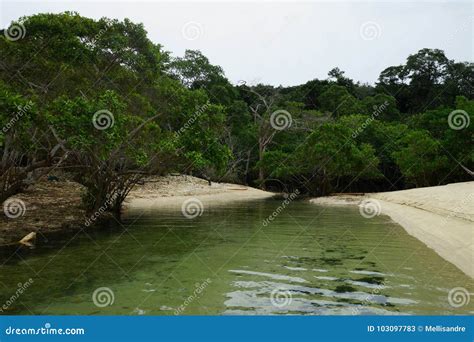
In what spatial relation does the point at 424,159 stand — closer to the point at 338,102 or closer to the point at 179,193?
the point at 179,193

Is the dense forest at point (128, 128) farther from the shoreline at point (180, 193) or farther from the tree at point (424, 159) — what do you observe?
the shoreline at point (180, 193)

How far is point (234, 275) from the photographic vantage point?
32.4 feet

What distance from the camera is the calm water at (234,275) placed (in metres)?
7.50

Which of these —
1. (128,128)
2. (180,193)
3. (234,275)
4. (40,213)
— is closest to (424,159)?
(180,193)

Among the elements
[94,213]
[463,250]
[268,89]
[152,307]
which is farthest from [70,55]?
[268,89]

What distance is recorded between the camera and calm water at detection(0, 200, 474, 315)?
24.6 ft

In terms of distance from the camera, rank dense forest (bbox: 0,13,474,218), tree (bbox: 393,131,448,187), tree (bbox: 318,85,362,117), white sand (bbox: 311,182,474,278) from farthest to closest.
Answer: tree (bbox: 318,85,362,117)
tree (bbox: 393,131,448,187)
dense forest (bbox: 0,13,474,218)
white sand (bbox: 311,182,474,278)

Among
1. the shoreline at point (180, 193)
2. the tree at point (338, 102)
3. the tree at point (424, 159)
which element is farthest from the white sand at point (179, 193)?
the tree at point (338, 102)

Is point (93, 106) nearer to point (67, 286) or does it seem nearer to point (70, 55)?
point (70, 55)

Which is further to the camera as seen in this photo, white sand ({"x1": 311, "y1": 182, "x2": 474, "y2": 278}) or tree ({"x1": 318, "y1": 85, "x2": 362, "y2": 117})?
tree ({"x1": 318, "y1": 85, "x2": 362, "y2": 117})

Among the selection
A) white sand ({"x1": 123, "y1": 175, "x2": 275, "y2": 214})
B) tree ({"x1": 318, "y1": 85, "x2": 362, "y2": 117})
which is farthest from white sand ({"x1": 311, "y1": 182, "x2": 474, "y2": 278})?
tree ({"x1": 318, "y1": 85, "x2": 362, "y2": 117})

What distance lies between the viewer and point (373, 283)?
9039 millimetres

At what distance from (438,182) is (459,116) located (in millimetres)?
8444

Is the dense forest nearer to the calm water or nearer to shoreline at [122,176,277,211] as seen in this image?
shoreline at [122,176,277,211]
